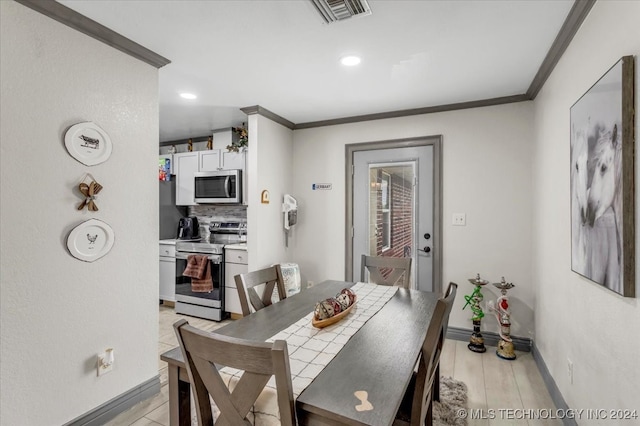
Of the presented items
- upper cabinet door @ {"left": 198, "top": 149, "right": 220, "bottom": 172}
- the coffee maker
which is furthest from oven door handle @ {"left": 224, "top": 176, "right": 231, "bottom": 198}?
the coffee maker

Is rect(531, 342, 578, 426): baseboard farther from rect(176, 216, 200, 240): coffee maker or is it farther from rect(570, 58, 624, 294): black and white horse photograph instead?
rect(176, 216, 200, 240): coffee maker

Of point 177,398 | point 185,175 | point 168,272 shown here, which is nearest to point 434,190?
point 177,398

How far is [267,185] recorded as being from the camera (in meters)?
3.54

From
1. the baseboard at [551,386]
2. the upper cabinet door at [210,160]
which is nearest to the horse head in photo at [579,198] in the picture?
the baseboard at [551,386]

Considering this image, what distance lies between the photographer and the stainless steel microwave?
3973 mm

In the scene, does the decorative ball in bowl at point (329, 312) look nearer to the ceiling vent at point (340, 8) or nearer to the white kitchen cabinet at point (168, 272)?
the ceiling vent at point (340, 8)

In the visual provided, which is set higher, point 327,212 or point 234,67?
point 234,67

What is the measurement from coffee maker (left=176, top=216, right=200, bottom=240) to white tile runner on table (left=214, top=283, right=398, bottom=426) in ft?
11.0

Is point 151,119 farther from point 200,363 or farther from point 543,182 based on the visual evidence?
point 543,182

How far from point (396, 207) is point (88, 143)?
2.80m

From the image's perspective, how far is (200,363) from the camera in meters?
1.00

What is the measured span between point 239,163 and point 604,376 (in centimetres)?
376

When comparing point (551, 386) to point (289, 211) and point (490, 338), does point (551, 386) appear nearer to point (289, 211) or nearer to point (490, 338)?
point (490, 338)

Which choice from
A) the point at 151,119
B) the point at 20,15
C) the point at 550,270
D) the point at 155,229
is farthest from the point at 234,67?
the point at 550,270
